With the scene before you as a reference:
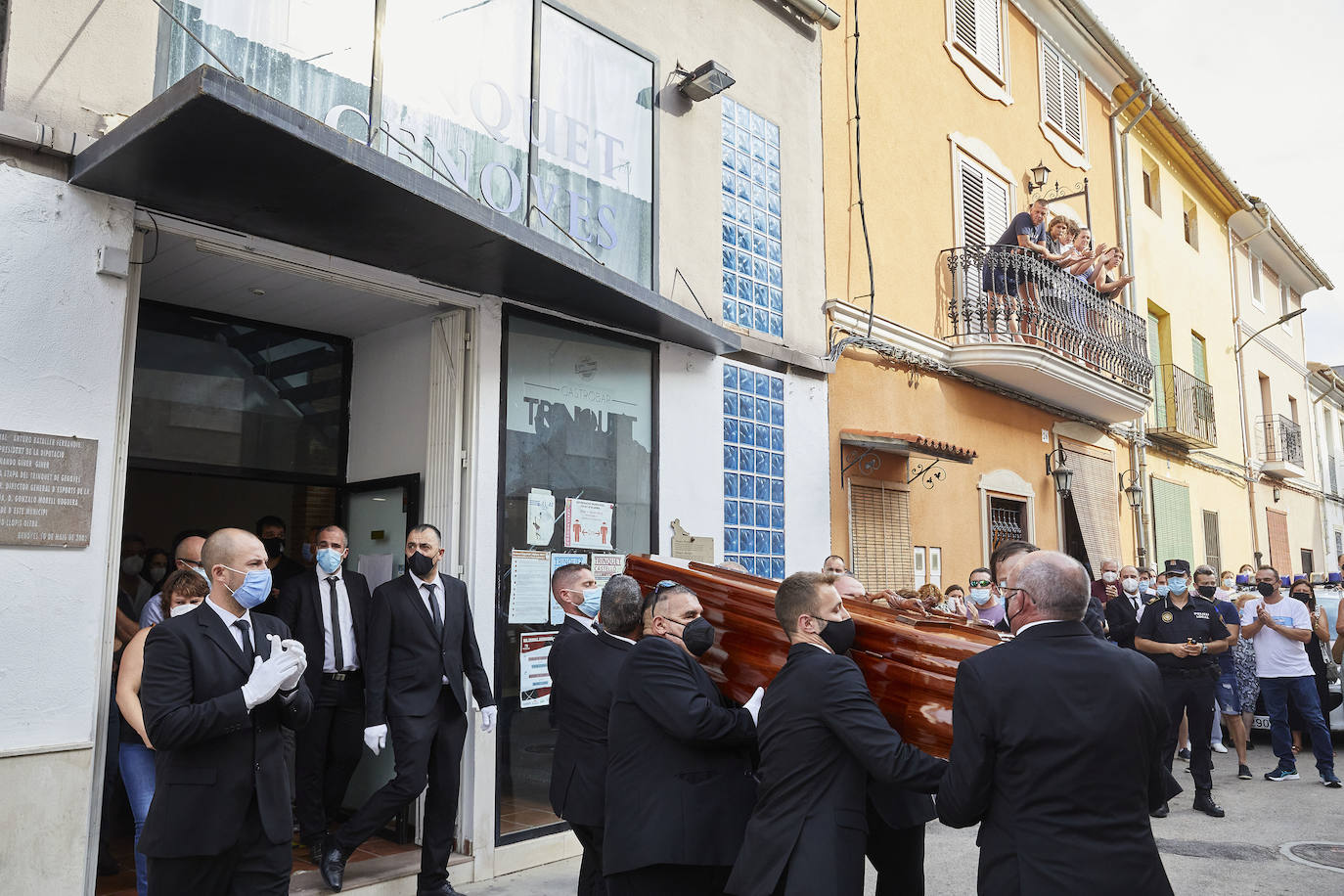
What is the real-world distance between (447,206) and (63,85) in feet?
A: 5.96

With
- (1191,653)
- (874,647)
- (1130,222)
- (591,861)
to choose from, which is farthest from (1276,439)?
(591,861)

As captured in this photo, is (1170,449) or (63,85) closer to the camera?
(63,85)

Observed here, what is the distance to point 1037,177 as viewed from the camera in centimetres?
1481

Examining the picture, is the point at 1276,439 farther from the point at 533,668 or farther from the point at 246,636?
the point at 246,636

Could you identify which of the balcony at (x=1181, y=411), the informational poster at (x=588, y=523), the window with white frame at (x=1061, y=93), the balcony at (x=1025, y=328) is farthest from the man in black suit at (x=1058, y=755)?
the balcony at (x=1181, y=411)

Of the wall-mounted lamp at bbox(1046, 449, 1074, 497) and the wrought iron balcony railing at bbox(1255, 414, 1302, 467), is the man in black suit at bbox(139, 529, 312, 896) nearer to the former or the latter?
the wall-mounted lamp at bbox(1046, 449, 1074, 497)

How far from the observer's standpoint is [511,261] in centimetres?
593

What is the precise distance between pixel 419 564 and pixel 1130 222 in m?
15.3

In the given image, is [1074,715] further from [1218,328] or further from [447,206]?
[1218,328]

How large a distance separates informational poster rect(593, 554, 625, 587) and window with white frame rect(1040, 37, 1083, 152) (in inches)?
452

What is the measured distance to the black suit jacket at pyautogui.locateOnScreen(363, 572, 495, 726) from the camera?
5.71 m

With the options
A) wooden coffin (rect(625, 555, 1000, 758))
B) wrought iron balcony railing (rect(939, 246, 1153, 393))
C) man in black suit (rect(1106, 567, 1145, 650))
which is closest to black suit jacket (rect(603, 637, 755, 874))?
wooden coffin (rect(625, 555, 1000, 758))

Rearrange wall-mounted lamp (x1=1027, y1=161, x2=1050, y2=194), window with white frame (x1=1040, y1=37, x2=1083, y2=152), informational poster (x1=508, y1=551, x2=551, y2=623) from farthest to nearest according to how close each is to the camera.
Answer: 1. window with white frame (x1=1040, y1=37, x2=1083, y2=152)
2. wall-mounted lamp (x1=1027, y1=161, x2=1050, y2=194)
3. informational poster (x1=508, y1=551, x2=551, y2=623)

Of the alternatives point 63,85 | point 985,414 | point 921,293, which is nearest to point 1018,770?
point 63,85
